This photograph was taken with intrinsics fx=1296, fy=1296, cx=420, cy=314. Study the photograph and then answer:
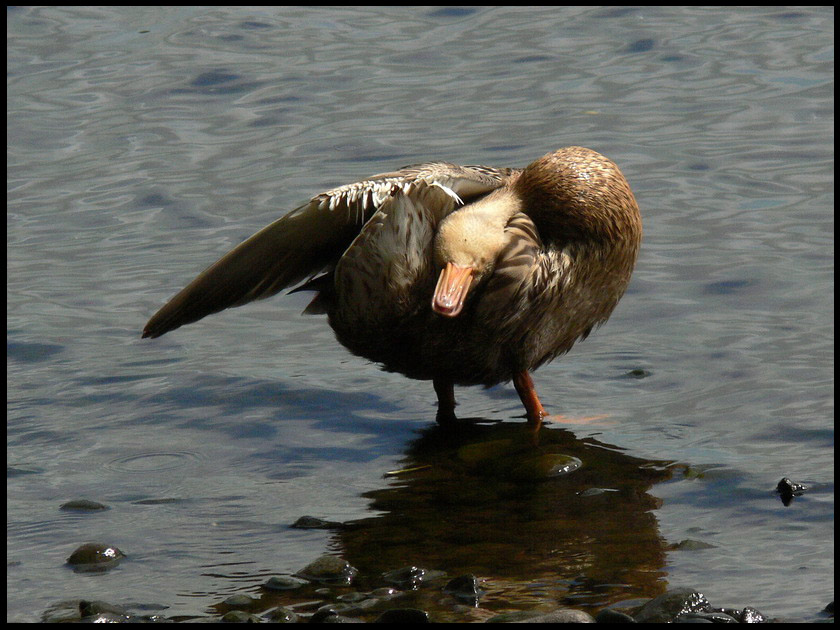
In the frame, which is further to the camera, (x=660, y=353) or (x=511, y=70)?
(x=511, y=70)

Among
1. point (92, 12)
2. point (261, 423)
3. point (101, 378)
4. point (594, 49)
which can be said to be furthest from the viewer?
point (92, 12)

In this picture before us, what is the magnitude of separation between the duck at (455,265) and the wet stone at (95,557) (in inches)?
69.9

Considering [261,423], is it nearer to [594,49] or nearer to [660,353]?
[660,353]

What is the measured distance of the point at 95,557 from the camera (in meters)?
5.46

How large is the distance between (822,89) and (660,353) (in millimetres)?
5618

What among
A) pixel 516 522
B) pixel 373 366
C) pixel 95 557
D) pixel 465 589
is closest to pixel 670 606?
pixel 465 589

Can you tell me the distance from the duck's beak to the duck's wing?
0.41 metres

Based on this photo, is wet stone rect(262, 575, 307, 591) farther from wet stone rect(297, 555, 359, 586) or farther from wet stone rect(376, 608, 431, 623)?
wet stone rect(376, 608, 431, 623)

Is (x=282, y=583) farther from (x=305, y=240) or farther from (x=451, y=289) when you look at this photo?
(x=305, y=240)

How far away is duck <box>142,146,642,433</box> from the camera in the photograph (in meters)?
6.22

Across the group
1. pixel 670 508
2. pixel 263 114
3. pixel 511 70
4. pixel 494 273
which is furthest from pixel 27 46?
pixel 670 508

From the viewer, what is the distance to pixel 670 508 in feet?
19.3

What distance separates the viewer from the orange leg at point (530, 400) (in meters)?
6.92

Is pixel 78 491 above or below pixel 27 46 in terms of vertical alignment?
below
